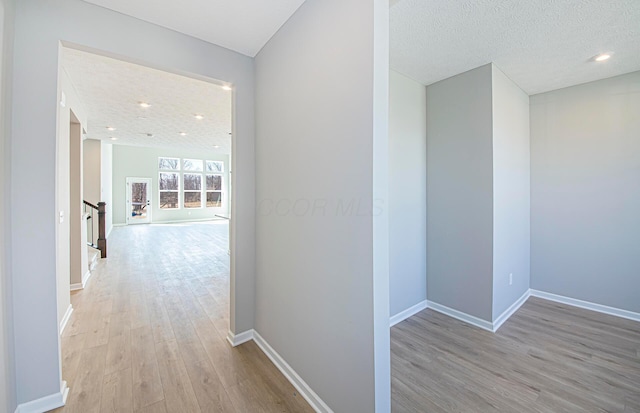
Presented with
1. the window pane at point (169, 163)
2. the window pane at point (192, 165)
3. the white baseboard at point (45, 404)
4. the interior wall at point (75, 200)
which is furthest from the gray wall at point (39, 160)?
the window pane at point (192, 165)

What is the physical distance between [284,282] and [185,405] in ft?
3.21

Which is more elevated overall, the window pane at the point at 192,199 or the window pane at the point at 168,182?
the window pane at the point at 168,182

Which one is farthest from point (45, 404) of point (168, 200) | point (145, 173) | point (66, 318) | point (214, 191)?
point (214, 191)

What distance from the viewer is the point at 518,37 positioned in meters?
2.14

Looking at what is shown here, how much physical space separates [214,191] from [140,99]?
9.04 m

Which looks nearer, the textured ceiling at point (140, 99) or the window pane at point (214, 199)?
the textured ceiling at point (140, 99)

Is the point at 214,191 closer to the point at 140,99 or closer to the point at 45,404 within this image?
the point at 140,99

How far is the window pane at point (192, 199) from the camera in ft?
38.6

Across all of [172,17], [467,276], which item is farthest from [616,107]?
[172,17]

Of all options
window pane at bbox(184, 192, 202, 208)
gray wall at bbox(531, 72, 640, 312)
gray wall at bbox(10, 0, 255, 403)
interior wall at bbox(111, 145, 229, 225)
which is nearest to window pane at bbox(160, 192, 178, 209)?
interior wall at bbox(111, 145, 229, 225)

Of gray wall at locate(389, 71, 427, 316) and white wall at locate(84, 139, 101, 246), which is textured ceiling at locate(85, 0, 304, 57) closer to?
gray wall at locate(389, 71, 427, 316)

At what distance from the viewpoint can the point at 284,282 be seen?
2.00 meters

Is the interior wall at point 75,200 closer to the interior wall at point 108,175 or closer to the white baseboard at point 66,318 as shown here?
the white baseboard at point 66,318

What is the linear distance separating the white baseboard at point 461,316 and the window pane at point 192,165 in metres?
11.7
